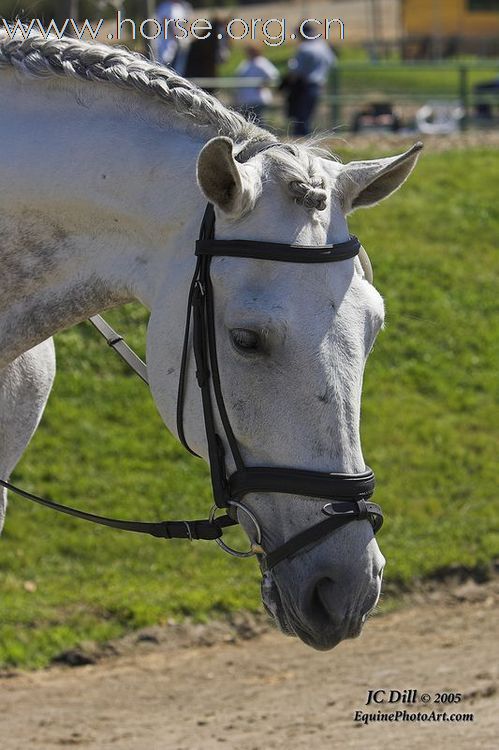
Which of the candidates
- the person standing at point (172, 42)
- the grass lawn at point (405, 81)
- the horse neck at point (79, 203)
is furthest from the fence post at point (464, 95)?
the horse neck at point (79, 203)

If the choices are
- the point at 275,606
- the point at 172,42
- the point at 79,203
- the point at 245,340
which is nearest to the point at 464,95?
the point at 172,42

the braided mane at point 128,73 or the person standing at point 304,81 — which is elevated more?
the person standing at point 304,81

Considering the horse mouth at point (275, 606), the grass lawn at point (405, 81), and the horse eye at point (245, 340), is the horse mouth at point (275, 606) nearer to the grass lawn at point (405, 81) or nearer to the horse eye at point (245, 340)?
the horse eye at point (245, 340)

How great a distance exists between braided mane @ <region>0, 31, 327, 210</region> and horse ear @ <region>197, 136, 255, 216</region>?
266 millimetres

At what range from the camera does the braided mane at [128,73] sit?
3.18 meters

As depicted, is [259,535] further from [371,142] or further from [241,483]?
[371,142]

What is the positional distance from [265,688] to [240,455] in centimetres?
340

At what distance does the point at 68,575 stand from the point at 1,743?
213cm

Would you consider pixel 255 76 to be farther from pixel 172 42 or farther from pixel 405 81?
pixel 405 81

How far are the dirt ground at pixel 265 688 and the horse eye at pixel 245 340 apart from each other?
2.66m

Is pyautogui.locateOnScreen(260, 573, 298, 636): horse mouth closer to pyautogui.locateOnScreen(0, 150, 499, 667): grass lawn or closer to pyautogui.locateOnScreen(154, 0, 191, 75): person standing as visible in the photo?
pyautogui.locateOnScreen(0, 150, 499, 667): grass lawn

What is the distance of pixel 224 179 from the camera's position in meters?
2.85

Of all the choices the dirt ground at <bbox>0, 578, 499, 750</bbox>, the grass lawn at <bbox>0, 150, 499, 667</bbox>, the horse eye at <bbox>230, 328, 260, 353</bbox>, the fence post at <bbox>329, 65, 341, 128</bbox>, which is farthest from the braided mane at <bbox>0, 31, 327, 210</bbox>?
the fence post at <bbox>329, 65, 341, 128</bbox>

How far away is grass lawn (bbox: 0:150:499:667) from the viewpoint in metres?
6.99
